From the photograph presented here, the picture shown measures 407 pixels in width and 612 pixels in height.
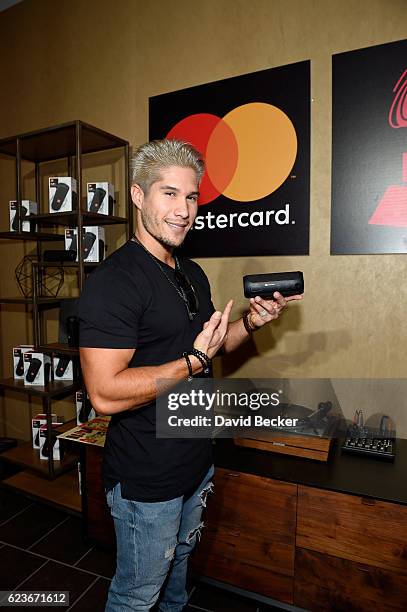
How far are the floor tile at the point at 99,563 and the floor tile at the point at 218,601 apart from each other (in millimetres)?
400

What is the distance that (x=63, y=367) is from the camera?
2.39 m

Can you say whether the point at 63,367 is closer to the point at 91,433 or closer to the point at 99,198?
the point at 91,433

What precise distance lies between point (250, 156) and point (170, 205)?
2.86ft

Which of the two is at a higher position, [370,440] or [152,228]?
[152,228]

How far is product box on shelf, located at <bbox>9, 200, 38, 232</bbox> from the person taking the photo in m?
2.33

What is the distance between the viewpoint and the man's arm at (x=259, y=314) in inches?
56.3

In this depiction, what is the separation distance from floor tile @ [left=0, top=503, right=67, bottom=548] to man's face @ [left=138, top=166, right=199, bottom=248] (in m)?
1.78

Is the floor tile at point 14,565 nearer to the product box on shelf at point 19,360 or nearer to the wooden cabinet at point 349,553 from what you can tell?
the product box on shelf at point 19,360

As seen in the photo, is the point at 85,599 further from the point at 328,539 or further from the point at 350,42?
the point at 350,42

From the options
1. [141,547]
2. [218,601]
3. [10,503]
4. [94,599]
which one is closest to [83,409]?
[10,503]

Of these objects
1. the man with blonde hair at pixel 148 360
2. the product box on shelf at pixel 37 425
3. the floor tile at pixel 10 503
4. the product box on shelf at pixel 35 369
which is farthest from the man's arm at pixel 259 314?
the floor tile at pixel 10 503

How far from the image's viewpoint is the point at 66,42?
2.41m

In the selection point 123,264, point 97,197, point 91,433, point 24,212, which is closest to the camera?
point 123,264

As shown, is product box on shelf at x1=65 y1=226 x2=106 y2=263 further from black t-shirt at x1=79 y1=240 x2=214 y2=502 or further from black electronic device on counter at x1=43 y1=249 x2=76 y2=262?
black t-shirt at x1=79 y1=240 x2=214 y2=502
